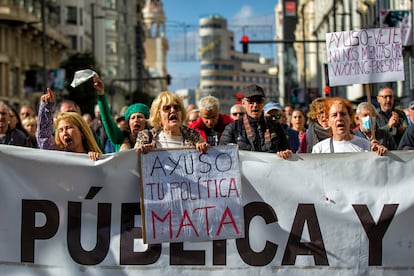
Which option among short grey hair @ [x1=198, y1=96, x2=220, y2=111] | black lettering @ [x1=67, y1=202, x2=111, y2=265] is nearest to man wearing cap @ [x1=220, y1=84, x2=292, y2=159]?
black lettering @ [x1=67, y1=202, x2=111, y2=265]

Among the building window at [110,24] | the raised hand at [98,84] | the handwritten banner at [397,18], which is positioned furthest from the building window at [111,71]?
the raised hand at [98,84]

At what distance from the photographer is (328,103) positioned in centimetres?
641

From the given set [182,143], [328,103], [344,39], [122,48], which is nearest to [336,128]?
[328,103]

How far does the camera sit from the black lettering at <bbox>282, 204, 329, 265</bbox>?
18.5 ft

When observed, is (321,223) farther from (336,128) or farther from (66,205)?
(66,205)

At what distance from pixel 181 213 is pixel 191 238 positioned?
0.19 metres

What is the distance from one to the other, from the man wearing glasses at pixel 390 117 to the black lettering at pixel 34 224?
170 inches

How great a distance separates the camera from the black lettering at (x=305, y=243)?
18.5 ft

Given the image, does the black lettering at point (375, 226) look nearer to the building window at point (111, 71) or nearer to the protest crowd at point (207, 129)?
the protest crowd at point (207, 129)

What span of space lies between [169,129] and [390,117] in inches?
150

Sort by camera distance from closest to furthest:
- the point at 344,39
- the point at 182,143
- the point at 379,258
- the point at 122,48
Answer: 1. the point at 379,258
2. the point at 182,143
3. the point at 344,39
4. the point at 122,48

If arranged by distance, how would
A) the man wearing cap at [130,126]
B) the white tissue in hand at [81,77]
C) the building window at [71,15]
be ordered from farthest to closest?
1. the building window at [71,15]
2. the man wearing cap at [130,126]
3. the white tissue in hand at [81,77]

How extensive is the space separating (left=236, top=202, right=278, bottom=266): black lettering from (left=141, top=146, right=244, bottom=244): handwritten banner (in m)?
0.07

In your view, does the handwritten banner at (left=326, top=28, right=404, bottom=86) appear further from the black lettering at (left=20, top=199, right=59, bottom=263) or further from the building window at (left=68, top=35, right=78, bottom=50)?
the building window at (left=68, top=35, right=78, bottom=50)
